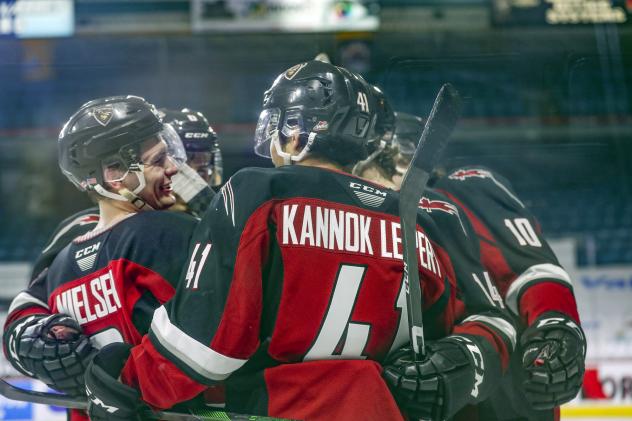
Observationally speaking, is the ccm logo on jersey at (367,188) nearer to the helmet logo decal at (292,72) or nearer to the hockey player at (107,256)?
the helmet logo decal at (292,72)

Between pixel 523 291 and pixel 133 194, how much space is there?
2.60 feet

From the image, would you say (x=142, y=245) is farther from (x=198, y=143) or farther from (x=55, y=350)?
(x=198, y=143)

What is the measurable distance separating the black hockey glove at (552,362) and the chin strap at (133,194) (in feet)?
2.54

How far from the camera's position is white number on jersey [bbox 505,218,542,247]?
1.91m

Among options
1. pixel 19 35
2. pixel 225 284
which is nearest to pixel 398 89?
pixel 225 284

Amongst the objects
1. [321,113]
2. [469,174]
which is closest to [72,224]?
[321,113]

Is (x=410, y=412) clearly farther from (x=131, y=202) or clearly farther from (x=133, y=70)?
(x=133, y=70)

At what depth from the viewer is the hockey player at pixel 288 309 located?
139cm

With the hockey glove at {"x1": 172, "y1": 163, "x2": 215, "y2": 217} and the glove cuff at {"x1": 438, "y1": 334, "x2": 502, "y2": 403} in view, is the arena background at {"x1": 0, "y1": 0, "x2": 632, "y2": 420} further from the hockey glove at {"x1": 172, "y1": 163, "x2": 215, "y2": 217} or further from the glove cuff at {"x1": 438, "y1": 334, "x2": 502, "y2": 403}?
the glove cuff at {"x1": 438, "y1": 334, "x2": 502, "y2": 403}

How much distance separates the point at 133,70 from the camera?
672 cm

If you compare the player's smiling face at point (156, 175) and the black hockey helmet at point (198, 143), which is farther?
the black hockey helmet at point (198, 143)

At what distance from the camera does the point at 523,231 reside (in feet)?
6.36

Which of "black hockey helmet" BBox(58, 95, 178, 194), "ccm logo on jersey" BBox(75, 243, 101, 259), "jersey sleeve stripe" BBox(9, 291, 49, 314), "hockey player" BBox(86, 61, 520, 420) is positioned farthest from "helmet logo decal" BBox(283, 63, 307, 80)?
"jersey sleeve stripe" BBox(9, 291, 49, 314)

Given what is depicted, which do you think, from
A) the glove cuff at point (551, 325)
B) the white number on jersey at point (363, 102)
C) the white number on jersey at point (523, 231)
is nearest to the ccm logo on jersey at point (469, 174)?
the white number on jersey at point (523, 231)
